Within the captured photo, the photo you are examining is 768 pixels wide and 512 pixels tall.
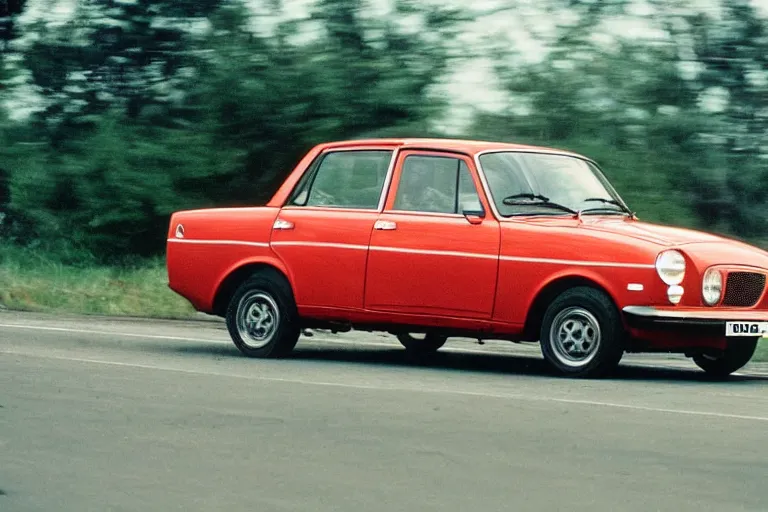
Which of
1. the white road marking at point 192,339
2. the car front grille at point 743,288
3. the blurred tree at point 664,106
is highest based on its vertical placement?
the blurred tree at point 664,106

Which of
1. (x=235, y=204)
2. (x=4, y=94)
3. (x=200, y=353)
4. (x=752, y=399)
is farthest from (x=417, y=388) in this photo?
(x=4, y=94)

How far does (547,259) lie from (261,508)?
17.7ft

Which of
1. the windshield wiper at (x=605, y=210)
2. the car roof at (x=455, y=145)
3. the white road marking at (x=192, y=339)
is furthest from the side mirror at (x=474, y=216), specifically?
the white road marking at (x=192, y=339)

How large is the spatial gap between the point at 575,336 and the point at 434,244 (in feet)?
4.27

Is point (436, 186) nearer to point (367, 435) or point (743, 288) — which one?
point (743, 288)

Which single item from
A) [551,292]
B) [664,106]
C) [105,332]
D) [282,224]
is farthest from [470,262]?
[664,106]

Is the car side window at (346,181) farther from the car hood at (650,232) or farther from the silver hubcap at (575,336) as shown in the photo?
the silver hubcap at (575,336)

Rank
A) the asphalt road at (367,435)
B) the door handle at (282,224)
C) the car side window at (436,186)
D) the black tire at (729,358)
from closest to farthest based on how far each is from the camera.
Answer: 1. the asphalt road at (367,435)
2. the black tire at (729,358)
3. the car side window at (436,186)
4. the door handle at (282,224)

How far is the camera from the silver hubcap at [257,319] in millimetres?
13148

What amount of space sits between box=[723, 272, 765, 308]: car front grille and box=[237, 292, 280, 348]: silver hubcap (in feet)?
11.8

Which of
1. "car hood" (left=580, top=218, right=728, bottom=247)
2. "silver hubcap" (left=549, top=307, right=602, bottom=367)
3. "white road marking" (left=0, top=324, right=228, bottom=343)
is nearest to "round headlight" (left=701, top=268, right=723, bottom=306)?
"car hood" (left=580, top=218, right=728, bottom=247)

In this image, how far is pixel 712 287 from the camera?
11.3 m

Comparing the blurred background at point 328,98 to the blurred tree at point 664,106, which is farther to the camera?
the blurred background at point 328,98

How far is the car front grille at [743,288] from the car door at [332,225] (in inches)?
106
